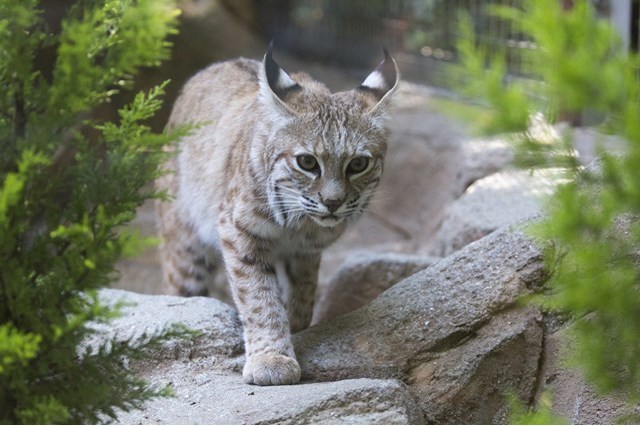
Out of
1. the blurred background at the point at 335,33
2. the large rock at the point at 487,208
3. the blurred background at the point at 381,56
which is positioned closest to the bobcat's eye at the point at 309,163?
the large rock at the point at 487,208

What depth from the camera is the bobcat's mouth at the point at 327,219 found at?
4.57m

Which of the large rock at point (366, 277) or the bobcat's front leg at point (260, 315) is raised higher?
the bobcat's front leg at point (260, 315)

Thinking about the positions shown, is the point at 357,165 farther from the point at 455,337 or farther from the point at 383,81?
the point at 455,337

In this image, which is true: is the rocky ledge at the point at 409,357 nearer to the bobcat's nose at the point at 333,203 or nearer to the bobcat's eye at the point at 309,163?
the bobcat's nose at the point at 333,203

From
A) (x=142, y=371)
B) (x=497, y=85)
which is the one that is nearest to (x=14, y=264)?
(x=497, y=85)

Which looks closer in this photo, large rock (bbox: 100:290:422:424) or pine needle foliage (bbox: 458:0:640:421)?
pine needle foliage (bbox: 458:0:640:421)

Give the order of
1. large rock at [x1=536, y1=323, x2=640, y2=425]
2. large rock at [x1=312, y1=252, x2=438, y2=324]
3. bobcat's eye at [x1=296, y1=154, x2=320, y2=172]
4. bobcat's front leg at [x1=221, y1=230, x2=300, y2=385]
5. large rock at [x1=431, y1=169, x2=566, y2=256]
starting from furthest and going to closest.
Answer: large rock at [x1=431, y1=169, x2=566, y2=256], large rock at [x1=312, y1=252, x2=438, y2=324], bobcat's eye at [x1=296, y1=154, x2=320, y2=172], bobcat's front leg at [x1=221, y1=230, x2=300, y2=385], large rock at [x1=536, y1=323, x2=640, y2=425]

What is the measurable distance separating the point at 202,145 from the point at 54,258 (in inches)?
121

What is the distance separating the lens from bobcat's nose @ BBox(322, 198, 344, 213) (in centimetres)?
450

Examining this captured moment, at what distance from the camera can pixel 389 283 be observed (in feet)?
20.6

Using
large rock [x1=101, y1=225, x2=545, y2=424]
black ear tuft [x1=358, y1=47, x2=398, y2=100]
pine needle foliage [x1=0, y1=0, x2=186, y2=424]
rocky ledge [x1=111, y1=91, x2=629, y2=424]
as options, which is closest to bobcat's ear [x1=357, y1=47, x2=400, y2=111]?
black ear tuft [x1=358, y1=47, x2=398, y2=100]

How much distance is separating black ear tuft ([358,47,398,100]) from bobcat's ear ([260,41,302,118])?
1.32 ft

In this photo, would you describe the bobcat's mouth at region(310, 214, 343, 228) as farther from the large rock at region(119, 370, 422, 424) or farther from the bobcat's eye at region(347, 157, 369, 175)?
the large rock at region(119, 370, 422, 424)

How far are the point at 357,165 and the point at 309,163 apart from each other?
0.24 meters
